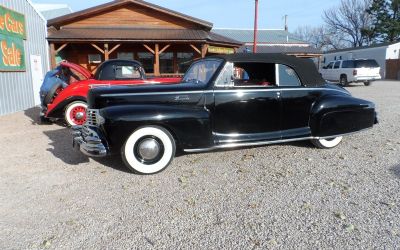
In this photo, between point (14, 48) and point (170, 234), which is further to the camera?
point (14, 48)

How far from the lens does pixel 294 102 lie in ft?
17.3

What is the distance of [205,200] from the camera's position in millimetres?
3727

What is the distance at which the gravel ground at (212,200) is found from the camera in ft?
9.58

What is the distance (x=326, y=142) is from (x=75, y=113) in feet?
18.9

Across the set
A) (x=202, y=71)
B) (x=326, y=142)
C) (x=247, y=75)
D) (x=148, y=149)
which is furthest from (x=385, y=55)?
(x=148, y=149)

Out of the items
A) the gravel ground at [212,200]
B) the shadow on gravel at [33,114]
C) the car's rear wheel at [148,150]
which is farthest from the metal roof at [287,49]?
the car's rear wheel at [148,150]

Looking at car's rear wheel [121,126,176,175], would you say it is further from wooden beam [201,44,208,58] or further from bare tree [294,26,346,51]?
bare tree [294,26,346,51]

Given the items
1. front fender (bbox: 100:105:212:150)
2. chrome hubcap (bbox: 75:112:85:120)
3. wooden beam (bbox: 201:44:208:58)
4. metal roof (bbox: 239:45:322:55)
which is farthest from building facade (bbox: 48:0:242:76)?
front fender (bbox: 100:105:212:150)

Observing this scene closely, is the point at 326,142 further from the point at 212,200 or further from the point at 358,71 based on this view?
the point at 358,71

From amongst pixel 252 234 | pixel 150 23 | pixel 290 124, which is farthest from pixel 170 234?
pixel 150 23

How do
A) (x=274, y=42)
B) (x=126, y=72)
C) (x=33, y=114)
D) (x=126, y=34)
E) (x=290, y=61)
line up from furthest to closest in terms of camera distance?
(x=274, y=42) → (x=126, y=34) → (x=33, y=114) → (x=126, y=72) → (x=290, y=61)

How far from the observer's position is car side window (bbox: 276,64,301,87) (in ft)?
17.3

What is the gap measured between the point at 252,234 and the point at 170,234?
0.75m

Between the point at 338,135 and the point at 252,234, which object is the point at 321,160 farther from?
the point at 252,234
